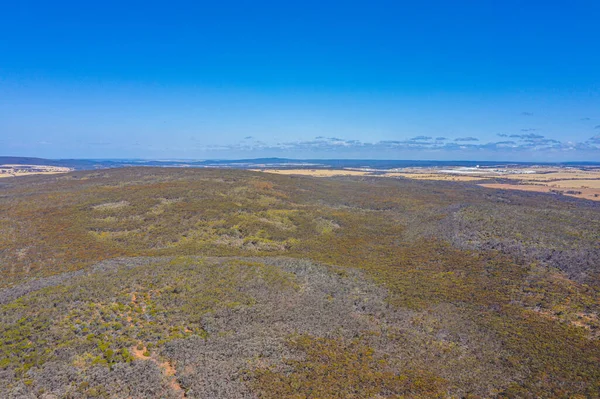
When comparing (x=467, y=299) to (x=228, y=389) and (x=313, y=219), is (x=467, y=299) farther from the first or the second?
(x=313, y=219)

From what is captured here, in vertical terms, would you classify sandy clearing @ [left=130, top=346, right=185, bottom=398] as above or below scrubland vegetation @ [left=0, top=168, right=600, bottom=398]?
below

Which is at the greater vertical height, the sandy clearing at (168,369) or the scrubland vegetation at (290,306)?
the scrubland vegetation at (290,306)

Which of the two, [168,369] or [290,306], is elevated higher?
[290,306]

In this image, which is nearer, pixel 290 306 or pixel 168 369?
pixel 168 369

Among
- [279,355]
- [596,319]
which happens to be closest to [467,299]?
[596,319]

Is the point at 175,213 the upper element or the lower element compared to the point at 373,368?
upper

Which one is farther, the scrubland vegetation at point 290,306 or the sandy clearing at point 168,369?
the scrubland vegetation at point 290,306

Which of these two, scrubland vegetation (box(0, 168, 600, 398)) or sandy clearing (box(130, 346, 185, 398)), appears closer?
sandy clearing (box(130, 346, 185, 398))

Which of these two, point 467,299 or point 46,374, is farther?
point 467,299
